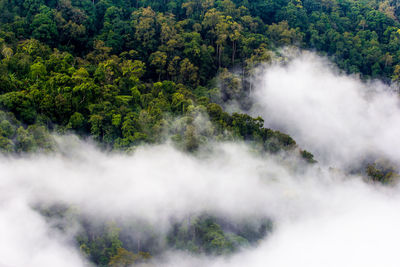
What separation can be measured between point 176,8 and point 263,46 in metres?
10.4

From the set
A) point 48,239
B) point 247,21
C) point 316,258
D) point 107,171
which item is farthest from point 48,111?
point 247,21

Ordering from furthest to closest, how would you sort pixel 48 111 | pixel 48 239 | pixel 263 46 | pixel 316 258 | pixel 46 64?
Answer: 1. pixel 263 46
2. pixel 46 64
3. pixel 316 258
4. pixel 48 111
5. pixel 48 239

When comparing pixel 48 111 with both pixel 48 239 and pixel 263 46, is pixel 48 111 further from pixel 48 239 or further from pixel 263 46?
pixel 263 46

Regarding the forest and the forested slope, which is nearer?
the forest

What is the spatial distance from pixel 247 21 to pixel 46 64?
24.3 meters

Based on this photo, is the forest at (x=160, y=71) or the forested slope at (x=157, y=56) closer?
the forest at (x=160, y=71)

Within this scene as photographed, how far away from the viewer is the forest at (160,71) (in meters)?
24.0

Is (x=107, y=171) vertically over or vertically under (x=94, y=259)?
over

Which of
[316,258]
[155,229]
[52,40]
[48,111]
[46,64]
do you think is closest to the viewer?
[155,229]

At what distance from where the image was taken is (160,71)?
38531 millimetres

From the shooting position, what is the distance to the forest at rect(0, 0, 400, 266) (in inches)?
944

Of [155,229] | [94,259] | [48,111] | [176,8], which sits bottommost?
[94,259]

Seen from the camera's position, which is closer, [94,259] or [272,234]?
[94,259]

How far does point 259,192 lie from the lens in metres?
28.6
